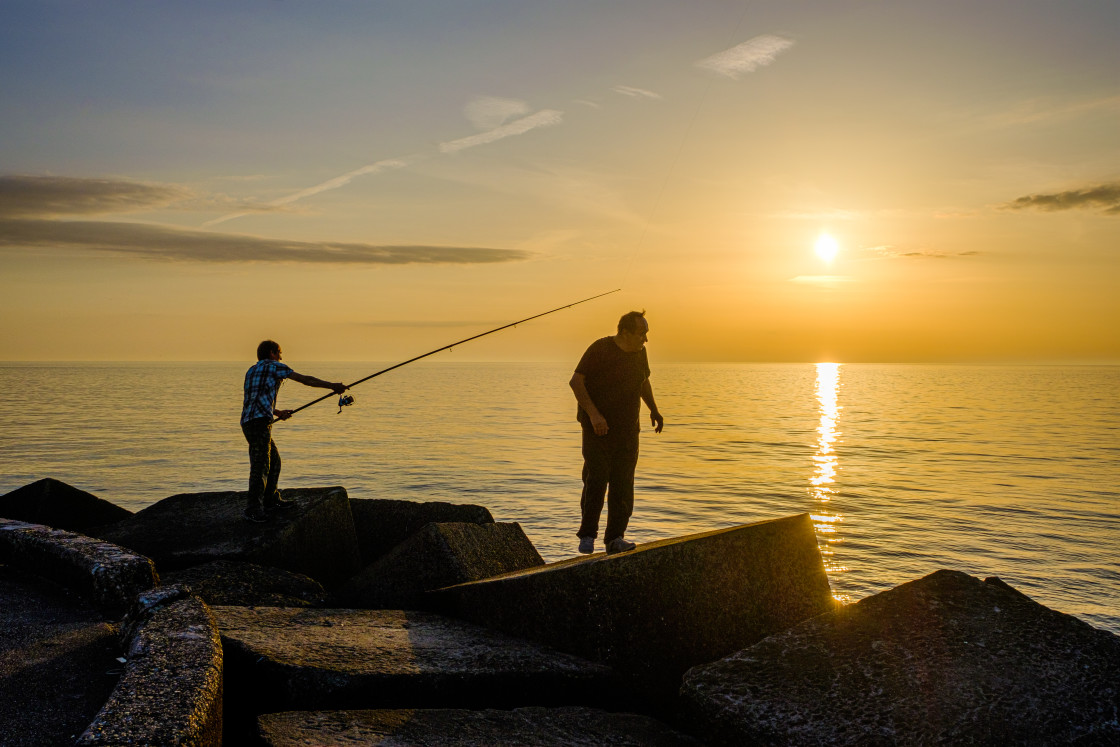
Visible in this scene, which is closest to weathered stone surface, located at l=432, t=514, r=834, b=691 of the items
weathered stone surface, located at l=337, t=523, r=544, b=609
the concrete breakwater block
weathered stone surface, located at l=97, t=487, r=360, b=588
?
the concrete breakwater block

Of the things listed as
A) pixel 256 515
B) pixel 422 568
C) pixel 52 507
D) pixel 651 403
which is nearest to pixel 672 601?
pixel 422 568

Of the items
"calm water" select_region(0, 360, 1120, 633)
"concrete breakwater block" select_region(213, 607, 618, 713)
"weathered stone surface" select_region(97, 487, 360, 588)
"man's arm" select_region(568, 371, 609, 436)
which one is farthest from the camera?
"calm water" select_region(0, 360, 1120, 633)

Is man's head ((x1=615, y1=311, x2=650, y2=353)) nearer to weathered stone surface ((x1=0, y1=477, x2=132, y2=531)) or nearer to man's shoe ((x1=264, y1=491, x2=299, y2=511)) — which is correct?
man's shoe ((x1=264, y1=491, x2=299, y2=511))

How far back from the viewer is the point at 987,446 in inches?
917

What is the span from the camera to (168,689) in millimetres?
2623

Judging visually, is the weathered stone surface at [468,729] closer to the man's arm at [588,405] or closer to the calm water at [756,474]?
the man's arm at [588,405]

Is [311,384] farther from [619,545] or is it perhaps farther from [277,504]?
[619,545]

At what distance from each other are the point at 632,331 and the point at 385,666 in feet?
9.79

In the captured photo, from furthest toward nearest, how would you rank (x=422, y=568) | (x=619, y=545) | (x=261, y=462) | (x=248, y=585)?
1. (x=261, y=462)
2. (x=619, y=545)
3. (x=422, y=568)
4. (x=248, y=585)

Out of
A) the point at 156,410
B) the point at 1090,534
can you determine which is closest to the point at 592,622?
the point at 1090,534

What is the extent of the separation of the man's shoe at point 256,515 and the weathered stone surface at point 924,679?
4188mm

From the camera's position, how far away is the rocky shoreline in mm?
2910

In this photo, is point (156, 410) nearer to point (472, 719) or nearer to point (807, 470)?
point (807, 470)

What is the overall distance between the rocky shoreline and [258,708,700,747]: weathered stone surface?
0.01 metres
